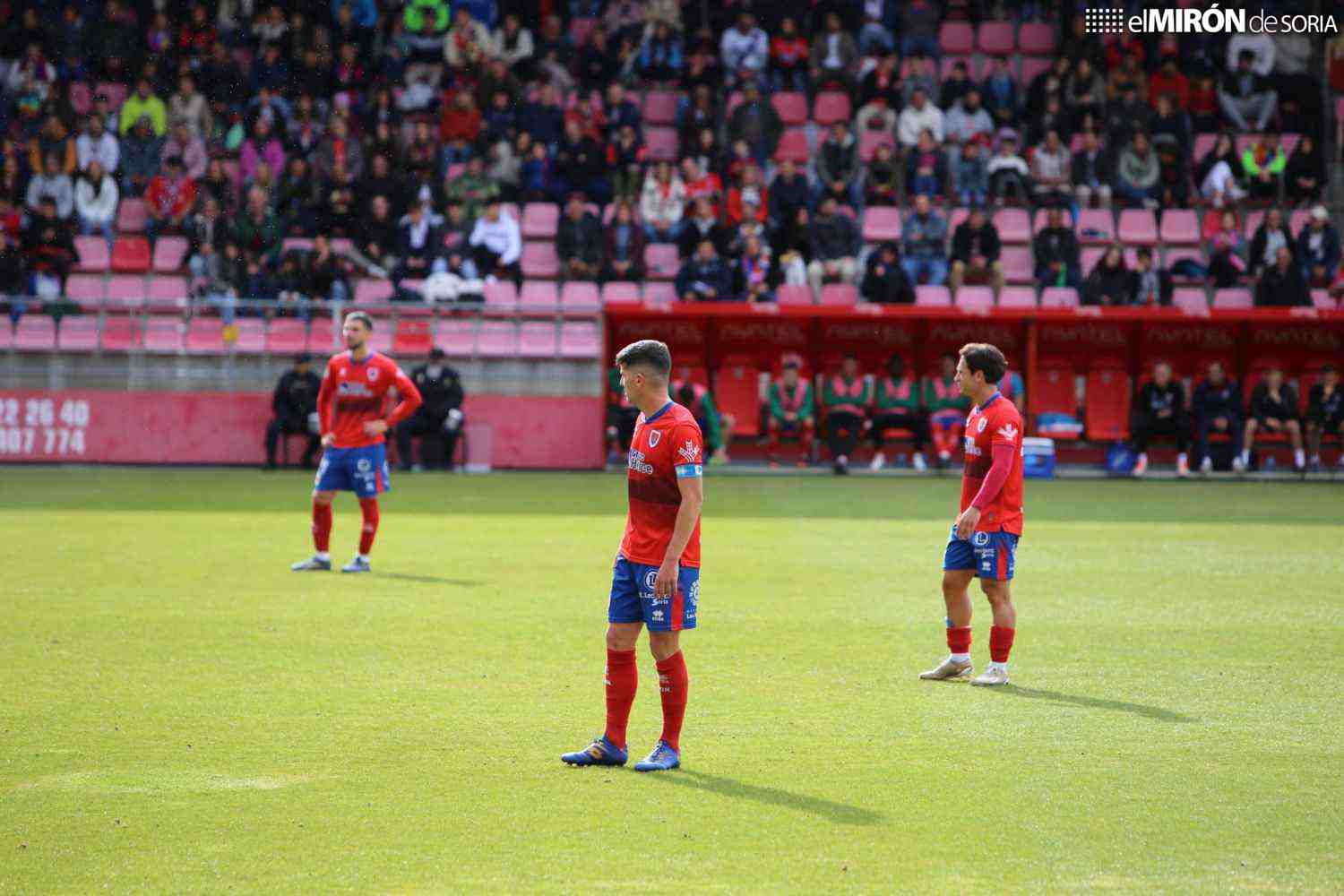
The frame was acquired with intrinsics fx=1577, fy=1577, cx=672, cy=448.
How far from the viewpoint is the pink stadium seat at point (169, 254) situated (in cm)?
2731

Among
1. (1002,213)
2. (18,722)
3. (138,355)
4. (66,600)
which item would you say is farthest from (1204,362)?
(18,722)

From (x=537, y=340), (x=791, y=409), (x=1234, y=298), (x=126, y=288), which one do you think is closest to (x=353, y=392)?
(x=537, y=340)

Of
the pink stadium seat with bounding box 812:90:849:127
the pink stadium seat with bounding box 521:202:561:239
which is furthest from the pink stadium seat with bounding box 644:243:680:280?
the pink stadium seat with bounding box 812:90:849:127

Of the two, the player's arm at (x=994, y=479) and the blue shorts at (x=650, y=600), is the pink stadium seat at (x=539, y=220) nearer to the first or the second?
the player's arm at (x=994, y=479)

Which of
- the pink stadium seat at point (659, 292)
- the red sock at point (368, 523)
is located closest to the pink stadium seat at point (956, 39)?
the pink stadium seat at point (659, 292)

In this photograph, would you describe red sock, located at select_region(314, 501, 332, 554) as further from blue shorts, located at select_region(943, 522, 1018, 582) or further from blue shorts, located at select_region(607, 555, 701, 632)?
blue shorts, located at select_region(607, 555, 701, 632)

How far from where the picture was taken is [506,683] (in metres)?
8.38

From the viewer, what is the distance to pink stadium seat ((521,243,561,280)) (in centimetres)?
2738

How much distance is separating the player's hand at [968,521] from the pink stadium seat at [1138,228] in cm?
2061

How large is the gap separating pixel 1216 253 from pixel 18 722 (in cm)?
2372

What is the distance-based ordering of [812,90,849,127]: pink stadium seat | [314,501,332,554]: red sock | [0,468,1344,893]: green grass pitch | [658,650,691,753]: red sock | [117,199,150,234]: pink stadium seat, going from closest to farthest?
[0,468,1344,893]: green grass pitch, [658,650,691,753]: red sock, [314,501,332,554]: red sock, [117,199,150,234]: pink stadium seat, [812,90,849,127]: pink stadium seat

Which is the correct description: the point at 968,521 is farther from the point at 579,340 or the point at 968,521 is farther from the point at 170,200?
the point at 170,200

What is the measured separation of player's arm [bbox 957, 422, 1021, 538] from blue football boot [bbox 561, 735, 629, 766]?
2734 mm

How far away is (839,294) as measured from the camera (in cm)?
2631
